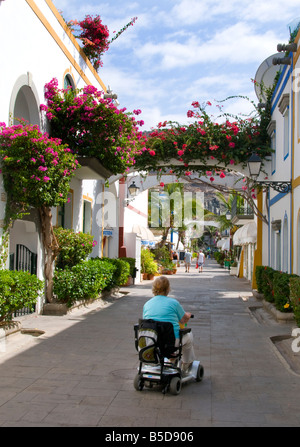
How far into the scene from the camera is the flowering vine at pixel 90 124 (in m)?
11.8

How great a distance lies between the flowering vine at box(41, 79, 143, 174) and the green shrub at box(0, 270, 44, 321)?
445 centimetres

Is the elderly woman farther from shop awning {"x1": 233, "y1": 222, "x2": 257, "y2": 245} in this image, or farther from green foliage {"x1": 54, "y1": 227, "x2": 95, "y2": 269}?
shop awning {"x1": 233, "y1": 222, "x2": 257, "y2": 245}

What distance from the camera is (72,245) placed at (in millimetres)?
12227

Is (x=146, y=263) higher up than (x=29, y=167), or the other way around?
(x=29, y=167)

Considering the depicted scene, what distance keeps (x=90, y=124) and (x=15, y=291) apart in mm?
5166

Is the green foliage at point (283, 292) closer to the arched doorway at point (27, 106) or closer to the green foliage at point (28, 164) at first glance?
the green foliage at point (28, 164)

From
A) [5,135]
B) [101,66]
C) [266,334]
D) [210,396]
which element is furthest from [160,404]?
[101,66]

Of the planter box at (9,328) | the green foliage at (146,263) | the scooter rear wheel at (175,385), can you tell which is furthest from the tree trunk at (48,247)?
the green foliage at (146,263)

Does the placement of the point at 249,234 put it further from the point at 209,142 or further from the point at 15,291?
the point at 15,291

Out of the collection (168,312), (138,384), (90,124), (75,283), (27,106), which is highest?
(27,106)

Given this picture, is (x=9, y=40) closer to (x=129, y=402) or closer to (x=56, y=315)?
(x=56, y=315)

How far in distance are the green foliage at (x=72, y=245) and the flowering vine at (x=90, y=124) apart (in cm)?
199

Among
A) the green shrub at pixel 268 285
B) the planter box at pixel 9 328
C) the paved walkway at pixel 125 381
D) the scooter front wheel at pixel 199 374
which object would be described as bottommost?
the paved walkway at pixel 125 381

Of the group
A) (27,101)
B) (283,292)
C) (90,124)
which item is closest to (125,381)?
(283,292)
